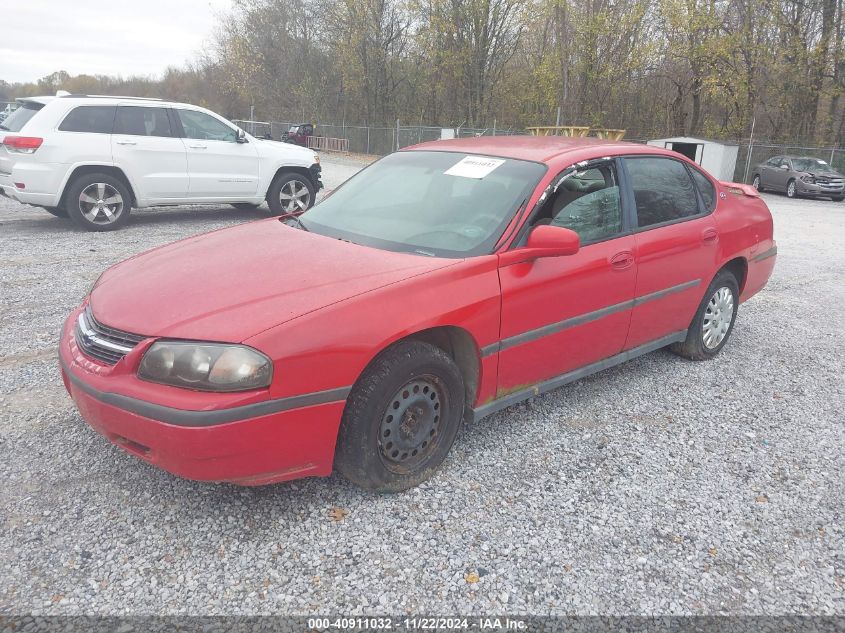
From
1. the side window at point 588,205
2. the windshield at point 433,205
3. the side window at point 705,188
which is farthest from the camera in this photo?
the side window at point 705,188

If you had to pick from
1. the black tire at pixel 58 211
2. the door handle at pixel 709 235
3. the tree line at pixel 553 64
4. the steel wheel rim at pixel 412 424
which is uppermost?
the tree line at pixel 553 64

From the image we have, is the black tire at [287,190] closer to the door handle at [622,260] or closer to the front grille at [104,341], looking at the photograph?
the door handle at [622,260]

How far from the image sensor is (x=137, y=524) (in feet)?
8.55

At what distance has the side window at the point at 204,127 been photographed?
9.17 metres

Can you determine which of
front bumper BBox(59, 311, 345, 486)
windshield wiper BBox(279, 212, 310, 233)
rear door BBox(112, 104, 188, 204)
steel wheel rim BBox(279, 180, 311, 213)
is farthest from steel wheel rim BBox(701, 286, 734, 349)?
rear door BBox(112, 104, 188, 204)

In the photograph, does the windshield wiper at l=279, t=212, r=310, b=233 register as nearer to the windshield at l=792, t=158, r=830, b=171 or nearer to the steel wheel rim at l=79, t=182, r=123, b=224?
the steel wheel rim at l=79, t=182, r=123, b=224

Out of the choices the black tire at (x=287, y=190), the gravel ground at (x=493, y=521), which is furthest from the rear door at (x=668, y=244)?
the black tire at (x=287, y=190)

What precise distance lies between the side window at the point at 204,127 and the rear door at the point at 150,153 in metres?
0.23

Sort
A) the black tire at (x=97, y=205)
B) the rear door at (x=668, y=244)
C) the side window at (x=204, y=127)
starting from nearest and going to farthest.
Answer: the rear door at (x=668, y=244), the black tire at (x=97, y=205), the side window at (x=204, y=127)

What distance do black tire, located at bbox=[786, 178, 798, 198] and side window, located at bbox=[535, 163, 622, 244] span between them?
67.7 feet

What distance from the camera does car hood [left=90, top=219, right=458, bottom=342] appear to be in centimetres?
248

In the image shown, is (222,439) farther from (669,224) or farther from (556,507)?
(669,224)

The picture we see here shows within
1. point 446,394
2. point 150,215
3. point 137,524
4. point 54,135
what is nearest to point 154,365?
point 137,524

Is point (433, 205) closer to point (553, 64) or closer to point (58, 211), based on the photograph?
point (58, 211)
